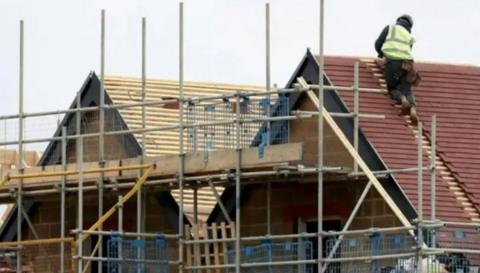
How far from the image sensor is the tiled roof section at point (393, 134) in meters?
52.9

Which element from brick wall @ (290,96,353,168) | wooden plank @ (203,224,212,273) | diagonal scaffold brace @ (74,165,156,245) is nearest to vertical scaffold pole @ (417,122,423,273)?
brick wall @ (290,96,353,168)

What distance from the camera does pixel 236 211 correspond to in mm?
54062

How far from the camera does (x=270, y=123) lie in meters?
54.3

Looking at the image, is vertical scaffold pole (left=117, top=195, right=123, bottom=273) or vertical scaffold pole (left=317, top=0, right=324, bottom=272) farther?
vertical scaffold pole (left=117, top=195, right=123, bottom=273)

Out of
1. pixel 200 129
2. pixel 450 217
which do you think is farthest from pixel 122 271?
pixel 450 217

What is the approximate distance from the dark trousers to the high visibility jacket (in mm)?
135

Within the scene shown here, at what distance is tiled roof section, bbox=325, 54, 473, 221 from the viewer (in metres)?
52.9

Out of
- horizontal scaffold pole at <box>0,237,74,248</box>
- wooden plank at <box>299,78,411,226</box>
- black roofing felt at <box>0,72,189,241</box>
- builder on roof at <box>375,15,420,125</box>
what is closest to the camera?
wooden plank at <box>299,78,411,226</box>

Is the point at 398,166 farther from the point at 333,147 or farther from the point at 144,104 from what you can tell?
the point at 144,104

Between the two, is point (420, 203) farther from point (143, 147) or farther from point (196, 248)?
point (143, 147)

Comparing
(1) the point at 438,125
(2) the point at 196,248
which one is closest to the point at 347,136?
(1) the point at 438,125

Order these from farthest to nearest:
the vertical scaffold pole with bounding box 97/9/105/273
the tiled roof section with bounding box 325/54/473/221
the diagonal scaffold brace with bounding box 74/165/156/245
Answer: the vertical scaffold pole with bounding box 97/9/105/273
the diagonal scaffold brace with bounding box 74/165/156/245
the tiled roof section with bounding box 325/54/473/221

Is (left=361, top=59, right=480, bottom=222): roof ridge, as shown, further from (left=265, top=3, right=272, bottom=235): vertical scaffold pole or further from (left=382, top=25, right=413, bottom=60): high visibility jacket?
(left=265, top=3, right=272, bottom=235): vertical scaffold pole

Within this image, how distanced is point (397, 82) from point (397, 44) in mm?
669
